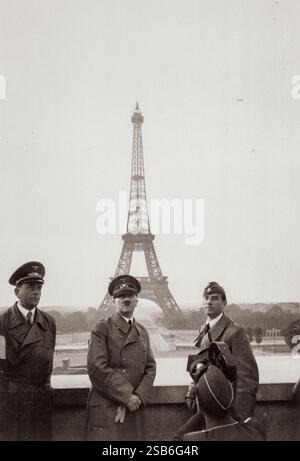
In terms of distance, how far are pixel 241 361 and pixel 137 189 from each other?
2.71m

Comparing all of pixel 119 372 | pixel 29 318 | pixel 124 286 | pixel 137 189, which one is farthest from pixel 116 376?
pixel 137 189

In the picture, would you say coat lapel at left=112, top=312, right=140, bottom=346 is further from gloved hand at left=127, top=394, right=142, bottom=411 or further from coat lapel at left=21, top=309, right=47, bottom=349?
coat lapel at left=21, top=309, right=47, bottom=349

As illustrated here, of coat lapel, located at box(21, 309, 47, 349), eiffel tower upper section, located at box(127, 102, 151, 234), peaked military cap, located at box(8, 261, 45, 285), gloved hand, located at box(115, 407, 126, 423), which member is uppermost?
eiffel tower upper section, located at box(127, 102, 151, 234)

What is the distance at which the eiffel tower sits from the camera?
585 centimetres

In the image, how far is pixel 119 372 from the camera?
370 cm

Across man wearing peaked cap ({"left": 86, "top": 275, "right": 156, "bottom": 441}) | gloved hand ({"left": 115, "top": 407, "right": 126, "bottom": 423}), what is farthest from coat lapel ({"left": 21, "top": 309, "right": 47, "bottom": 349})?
gloved hand ({"left": 115, "top": 407, "right": 126, "bottom": 423})

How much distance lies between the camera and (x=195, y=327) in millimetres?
6324

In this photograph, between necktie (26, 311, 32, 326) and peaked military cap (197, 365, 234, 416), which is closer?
peaked military cap (197, 365, 234, 416)

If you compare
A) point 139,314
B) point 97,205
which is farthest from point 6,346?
point 139,314

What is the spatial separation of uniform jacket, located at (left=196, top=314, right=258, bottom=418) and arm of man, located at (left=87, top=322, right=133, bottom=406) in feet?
1.98

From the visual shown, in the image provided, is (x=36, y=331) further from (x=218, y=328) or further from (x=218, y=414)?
(x=218, y=414)

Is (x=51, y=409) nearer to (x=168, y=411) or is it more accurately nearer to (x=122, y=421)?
(x=122, y=421)

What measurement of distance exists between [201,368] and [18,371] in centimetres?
123

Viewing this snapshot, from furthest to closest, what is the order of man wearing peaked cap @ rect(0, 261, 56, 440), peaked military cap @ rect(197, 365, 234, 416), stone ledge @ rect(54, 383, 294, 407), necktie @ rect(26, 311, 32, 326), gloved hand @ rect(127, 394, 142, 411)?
stone ledge @ rect(54, 383, 294, 407)
necktie @ rect(26, 311, 32, 326)
man wearing peaked cap @ rect(0, 261, 56, 440)
gloved hand @ rect(127, 394, 142, 411)
peaked military cap @ rect(197, 365, 234, 416)
